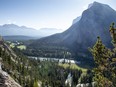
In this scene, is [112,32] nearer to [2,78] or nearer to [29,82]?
[2,78]

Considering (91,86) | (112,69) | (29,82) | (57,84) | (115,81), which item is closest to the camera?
(112,69)

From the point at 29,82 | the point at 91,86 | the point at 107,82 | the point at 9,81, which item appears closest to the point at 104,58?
the point at 107,82

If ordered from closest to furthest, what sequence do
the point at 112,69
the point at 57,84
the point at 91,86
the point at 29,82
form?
1. the point at 112,69
2. the point at 29,82
3. the point at 57,84
4. the point at 91,86

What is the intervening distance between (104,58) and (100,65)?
1401 millimetres

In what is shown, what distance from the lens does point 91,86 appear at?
187 metres

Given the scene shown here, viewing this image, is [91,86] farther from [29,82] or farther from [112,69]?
[112,69]

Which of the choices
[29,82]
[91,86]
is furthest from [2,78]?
[91,86]

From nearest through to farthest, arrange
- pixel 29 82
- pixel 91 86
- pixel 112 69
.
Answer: pixel 112 69 → pixel 29 82 → pixel 91 86

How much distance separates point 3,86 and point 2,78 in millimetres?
1633

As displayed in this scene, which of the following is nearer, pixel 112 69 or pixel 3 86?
pixel 112 69

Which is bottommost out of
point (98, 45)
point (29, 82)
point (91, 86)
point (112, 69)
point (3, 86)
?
point (91, 86)

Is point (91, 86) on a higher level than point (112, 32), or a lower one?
lower

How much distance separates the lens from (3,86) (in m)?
41.7

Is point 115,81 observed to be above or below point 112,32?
below
